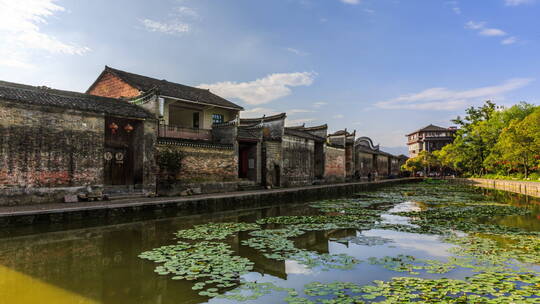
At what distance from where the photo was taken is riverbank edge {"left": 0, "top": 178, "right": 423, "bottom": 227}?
26.9 ft

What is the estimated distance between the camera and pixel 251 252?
6516mm

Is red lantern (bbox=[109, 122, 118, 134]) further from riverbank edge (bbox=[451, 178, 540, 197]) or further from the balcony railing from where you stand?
riverbank edge (bbox=[451, 178, 540, 197])

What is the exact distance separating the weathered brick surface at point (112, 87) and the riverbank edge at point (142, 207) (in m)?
8.89

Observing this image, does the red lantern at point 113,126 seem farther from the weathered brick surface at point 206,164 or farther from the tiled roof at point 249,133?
the tiled roof at point 249,133

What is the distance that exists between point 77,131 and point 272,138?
11609mm

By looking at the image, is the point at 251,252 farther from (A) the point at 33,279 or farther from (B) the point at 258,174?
(B) the point at 258,174

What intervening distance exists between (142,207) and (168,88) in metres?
11.6

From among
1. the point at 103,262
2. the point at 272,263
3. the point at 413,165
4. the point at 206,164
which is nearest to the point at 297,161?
the point at 206,164

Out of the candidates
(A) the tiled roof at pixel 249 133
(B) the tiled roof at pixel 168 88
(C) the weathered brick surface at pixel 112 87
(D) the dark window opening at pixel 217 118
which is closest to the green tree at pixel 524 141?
(A) the tiled roof at pixel 249 133

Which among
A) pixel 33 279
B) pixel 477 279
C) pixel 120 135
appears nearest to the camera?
pixel 477 279

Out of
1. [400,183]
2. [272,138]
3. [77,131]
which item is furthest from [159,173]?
[400,183]

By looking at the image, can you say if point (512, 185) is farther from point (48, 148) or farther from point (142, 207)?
point (48, 148)

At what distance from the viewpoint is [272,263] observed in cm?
577

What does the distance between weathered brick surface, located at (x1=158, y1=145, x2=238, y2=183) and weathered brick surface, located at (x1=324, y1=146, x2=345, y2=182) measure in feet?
37.1
